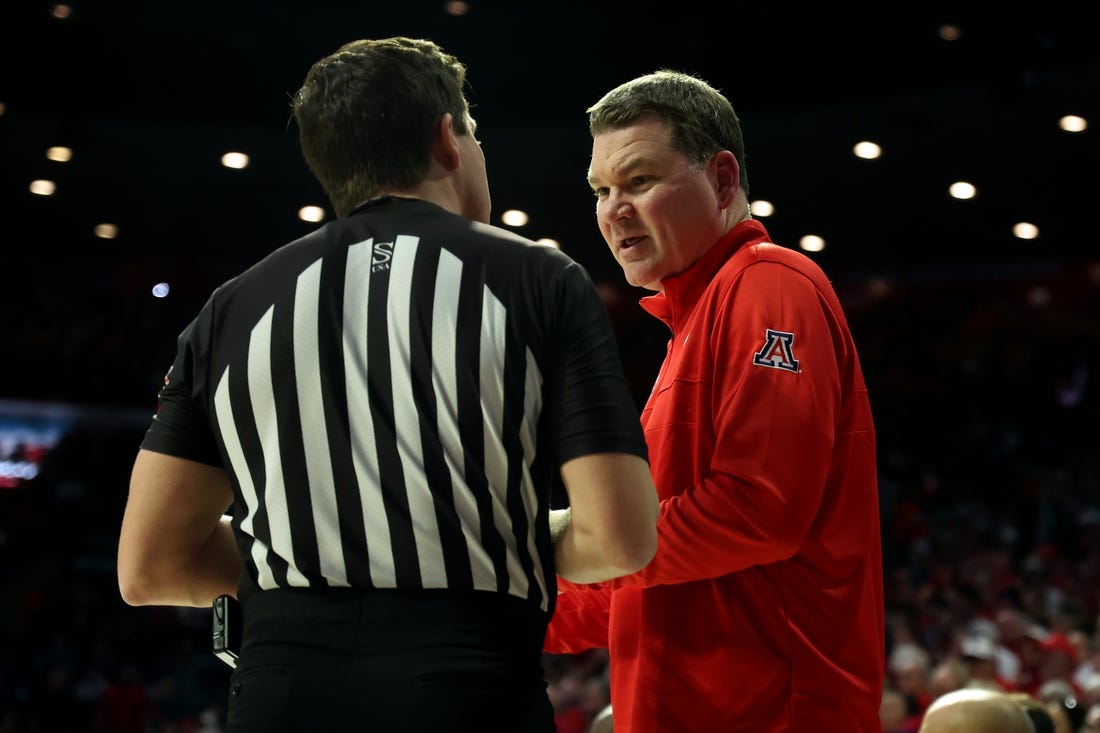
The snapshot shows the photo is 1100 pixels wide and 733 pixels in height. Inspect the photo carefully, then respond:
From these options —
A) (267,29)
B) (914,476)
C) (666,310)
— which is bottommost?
(914,476)

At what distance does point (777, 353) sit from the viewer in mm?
2037

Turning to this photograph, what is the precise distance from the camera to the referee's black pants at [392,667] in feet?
4.86

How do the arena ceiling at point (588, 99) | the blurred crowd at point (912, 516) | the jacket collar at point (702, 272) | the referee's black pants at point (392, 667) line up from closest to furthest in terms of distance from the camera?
the referee's black pants at point (392, 667), the jacket collar at point (702, 272), the blurred crowd at point (912, 516), the arena ceiling at point (588, 99)

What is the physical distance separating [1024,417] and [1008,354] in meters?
1.10

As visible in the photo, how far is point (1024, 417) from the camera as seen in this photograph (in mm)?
14430

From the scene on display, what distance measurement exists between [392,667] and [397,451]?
0.85ft

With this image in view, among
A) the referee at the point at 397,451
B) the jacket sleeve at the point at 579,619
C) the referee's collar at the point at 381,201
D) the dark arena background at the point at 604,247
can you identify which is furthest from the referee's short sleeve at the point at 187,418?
the dark arena background at the point at 604,247

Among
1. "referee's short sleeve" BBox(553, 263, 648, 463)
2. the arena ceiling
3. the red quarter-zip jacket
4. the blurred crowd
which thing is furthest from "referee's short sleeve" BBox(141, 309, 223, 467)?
the arena ceiling

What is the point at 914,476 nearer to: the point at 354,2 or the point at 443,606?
the point at 354,2

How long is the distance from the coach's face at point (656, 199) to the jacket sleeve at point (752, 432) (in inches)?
8.3

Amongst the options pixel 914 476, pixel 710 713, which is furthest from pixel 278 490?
pixel 914 476

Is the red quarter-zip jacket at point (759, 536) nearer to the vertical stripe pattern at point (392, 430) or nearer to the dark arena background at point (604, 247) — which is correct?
the vertical stripe pattern at point (392, 430)

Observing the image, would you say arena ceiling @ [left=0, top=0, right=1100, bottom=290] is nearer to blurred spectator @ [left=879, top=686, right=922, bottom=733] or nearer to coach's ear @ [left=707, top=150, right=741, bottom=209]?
blurred spectator @ [left=879, top=686, right=922, bottom=733]

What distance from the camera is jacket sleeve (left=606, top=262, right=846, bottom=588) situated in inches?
75.7
